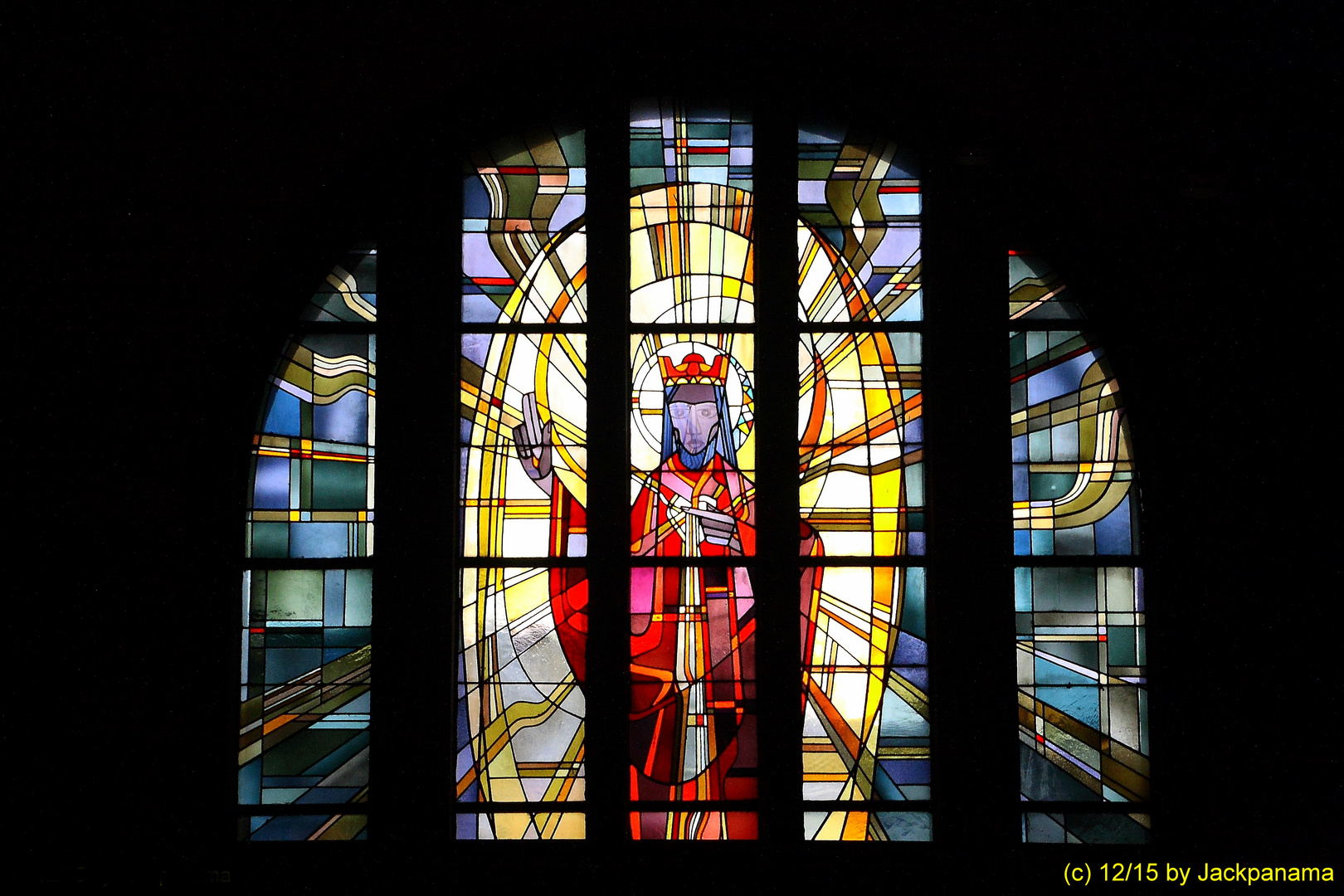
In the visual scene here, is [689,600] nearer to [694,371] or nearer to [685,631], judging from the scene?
[685,631]

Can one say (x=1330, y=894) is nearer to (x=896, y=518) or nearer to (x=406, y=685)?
(x=896, y=518)

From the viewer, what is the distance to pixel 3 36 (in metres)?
3.20

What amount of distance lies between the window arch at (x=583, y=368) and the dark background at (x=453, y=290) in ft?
0.62

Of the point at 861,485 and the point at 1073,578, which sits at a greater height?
the point at 861,485

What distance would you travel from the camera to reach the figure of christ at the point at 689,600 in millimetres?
3162

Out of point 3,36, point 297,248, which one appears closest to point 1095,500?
point 297,248

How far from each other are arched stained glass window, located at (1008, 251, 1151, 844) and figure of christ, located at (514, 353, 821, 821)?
0.87 meters

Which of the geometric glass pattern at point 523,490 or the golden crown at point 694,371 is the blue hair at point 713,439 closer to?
the golden crown at point 694,371

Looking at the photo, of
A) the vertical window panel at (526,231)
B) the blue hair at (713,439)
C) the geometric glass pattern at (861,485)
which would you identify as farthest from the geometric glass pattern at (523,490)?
the geometric glass pattern at (861,485)

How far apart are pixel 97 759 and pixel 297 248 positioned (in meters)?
2.00

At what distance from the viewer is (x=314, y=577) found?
3207 mm

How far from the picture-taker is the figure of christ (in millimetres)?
3162

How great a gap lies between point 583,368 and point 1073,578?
79.8 inches

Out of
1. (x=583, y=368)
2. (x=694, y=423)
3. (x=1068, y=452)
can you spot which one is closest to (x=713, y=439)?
(x=694, y=423)
